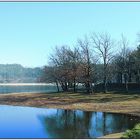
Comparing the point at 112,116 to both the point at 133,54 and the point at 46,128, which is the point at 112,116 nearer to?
the point at 46,128

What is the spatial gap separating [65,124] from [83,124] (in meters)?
1.76

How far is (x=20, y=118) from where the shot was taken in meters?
42.1

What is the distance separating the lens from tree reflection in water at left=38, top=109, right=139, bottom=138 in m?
31.8

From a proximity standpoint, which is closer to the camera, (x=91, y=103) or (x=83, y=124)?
(x=83, y=124)

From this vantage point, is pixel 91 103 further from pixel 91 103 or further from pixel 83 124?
pixel 83 124

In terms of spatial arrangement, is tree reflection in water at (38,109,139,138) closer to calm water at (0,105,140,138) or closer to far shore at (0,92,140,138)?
calm water at (0,105,140,138)

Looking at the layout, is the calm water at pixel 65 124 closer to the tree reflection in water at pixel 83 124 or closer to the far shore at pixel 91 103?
the tree reflection in water at pixel 83 124

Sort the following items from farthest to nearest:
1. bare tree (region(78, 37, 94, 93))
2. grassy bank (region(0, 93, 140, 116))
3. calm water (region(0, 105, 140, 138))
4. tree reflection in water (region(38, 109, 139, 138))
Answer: bare tree (region(78, 37, 94, 93)) → grassy bank (region(0, 93, 140, 116)) → tree reflection in water (region(38, 109, 139, 138)) → calm water (region(0, 105, 140, 138))

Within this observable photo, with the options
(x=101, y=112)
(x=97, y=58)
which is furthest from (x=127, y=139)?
(x=97, y=58)

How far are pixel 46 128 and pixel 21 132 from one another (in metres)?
4.07

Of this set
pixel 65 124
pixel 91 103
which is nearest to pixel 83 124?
pixel 65 124

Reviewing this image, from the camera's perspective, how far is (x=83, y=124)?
37.9m

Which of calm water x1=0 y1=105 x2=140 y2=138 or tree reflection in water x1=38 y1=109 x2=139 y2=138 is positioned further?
tree reflection in water x1=38 y1=109 x2=139 y2=138

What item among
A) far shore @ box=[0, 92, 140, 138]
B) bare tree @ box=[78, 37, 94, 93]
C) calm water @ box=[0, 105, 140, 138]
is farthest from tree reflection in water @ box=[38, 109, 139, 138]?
bare tree @ box=[78, 37, 94, 93]
